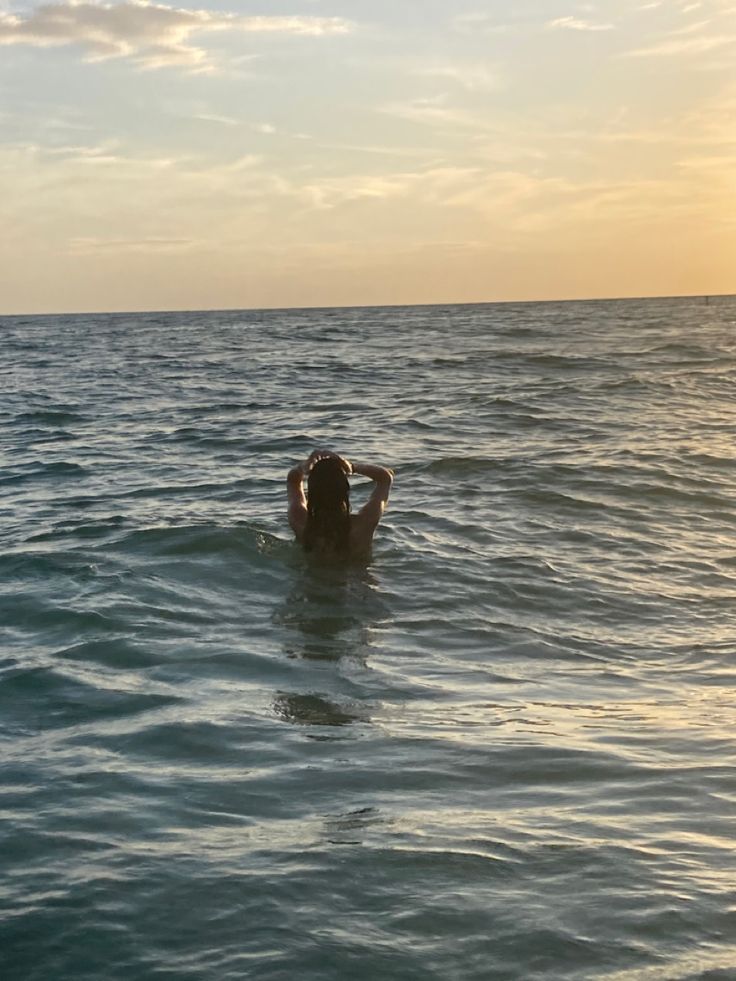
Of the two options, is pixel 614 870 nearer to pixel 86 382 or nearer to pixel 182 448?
pixel 182 448

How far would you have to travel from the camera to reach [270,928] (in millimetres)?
3520

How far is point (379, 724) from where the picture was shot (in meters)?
5.52

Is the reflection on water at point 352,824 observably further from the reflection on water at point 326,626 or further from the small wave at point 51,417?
the small wave at point 51,417

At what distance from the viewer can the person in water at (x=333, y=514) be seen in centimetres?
848

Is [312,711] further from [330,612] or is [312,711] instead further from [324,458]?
[324,458]

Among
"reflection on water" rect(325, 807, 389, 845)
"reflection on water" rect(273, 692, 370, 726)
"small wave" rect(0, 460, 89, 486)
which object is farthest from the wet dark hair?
"small wave" rect(0, 460, 89, 486)

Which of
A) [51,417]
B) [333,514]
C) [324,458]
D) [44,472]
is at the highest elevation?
[324,458]

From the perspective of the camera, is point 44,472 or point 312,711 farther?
point 44,472

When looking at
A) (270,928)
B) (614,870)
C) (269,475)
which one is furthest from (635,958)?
(269,475)

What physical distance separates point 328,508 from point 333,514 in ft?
0.23

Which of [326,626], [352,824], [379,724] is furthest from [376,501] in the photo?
[352,824]

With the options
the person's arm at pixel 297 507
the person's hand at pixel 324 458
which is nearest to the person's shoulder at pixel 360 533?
the person's arm at pixel 297 507

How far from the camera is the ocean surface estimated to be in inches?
138

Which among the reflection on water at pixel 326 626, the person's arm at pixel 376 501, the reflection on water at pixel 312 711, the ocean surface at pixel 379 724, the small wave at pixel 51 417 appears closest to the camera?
the ocean surface at pixel 379 724
